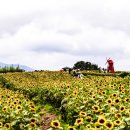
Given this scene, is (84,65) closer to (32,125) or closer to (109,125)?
(32,125)

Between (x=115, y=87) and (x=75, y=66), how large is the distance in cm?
4531

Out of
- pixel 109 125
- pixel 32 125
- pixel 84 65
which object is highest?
pixel 84 65

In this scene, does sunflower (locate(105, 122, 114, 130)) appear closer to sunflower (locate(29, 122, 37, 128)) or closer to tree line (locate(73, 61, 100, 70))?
sunflower (locate(29, 122, 37, 128))

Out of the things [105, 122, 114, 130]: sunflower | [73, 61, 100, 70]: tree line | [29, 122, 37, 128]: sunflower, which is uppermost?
[73, 61, 100, 70]: tree line

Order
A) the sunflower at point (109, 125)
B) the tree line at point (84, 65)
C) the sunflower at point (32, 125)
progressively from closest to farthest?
1. the sunflower at point (109, 125)
2. the sunflower at point (32, 125)
3. the tree line at point (84, 65)

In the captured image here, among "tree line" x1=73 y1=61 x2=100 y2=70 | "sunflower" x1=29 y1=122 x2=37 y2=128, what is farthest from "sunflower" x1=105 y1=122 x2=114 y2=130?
"tree line" x1=73 y1=61 x2=100 y2=70

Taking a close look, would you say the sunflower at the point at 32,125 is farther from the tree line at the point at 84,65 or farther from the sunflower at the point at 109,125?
the tree line at the point at 84,65

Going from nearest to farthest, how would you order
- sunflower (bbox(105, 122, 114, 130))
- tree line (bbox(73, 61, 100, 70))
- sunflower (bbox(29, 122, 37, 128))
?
sunflower (bbox(105, 122, 114, 130)) → sunflower (bbox(29, 122, 37, 128)) → tree line (bbox(73, 61, 100, 70))

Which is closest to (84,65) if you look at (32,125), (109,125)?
(32,125)

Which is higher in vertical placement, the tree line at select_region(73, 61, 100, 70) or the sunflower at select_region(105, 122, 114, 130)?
the tree line at select_region(73, 61, 100, 70)

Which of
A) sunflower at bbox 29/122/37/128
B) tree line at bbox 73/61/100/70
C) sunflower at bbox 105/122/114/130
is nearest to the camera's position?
sunflower at bbox 105/122/114/130

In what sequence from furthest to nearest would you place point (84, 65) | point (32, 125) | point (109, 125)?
1. point (84, 65)
2. point (32, 125)
3. point (109, 125)

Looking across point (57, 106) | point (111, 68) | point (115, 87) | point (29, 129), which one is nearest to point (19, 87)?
point (57, 106)

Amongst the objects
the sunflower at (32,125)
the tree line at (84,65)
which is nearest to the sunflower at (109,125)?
the sunflower at (32,125)
